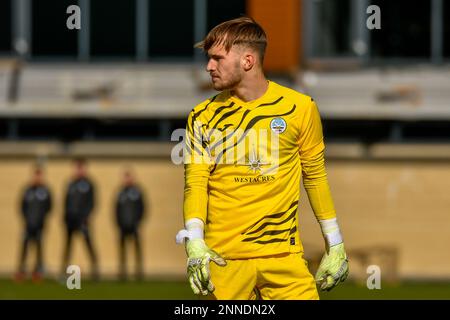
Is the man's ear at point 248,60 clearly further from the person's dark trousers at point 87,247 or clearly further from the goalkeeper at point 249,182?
the person's dark trousers at point 87,247

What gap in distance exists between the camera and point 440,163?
27.6 metres

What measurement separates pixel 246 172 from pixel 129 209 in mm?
19344

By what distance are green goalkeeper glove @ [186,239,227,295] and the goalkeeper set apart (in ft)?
0.34

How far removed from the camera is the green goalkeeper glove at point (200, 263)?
6.85 metres

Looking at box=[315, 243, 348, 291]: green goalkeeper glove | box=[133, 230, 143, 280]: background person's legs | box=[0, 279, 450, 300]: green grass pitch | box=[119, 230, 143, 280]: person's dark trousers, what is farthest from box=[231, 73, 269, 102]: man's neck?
box=[133, 230, 143, 280]: background person's legs

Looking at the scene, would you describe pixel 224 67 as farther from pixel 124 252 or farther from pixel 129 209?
pixel 124 252

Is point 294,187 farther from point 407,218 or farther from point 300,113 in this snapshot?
point 407,218

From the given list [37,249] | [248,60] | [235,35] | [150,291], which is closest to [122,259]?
[37,249]

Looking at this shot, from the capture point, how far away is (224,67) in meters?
7.01

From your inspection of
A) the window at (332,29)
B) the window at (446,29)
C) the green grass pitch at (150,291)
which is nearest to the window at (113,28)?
the window at (332,29)

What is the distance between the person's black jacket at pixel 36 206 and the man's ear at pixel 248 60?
63.3 feet

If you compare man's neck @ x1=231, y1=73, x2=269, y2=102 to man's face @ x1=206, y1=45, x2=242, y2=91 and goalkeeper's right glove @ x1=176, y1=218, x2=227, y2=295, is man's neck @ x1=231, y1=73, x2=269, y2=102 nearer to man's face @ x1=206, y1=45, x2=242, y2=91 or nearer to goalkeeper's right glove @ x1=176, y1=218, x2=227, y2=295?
man's face @ x1=206, y1=45, x2=242, y2=91

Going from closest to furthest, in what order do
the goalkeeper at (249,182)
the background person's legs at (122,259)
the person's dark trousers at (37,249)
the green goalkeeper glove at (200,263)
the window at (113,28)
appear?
the green goalkeeper glove at (200,263), the goalkeeper at (249,182), the person's dark trousers at (37,249), the background person's legs at (122,259), the window at (113,28)
